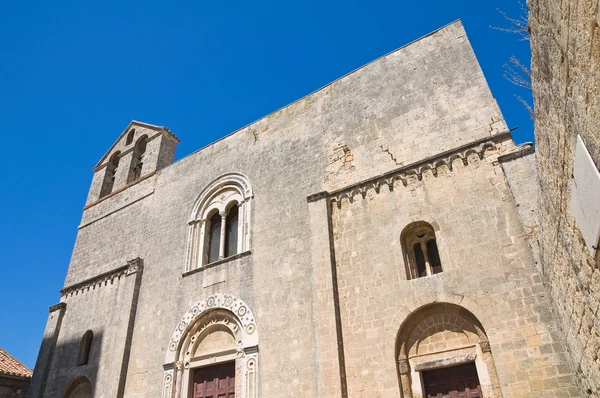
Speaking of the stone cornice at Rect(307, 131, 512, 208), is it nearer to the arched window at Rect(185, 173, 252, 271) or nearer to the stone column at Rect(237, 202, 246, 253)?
the stone column at Rect(237, 202, 246, 253)

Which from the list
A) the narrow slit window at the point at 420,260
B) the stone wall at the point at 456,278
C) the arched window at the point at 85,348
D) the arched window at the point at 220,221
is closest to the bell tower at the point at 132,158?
the arched window at the point at 220,221

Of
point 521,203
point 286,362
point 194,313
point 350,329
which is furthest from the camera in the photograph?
point 194,313

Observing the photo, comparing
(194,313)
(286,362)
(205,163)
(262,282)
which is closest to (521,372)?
(286,362)

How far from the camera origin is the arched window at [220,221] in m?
11.4

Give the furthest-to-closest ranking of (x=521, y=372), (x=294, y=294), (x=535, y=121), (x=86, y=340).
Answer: (x=86, y=340)
(x=294, y=294)
(x=521, y=372)
(x=535, y=121)

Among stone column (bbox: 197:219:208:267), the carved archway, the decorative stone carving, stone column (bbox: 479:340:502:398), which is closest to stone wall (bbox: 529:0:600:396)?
stone column (bbox: 479:340:502:398)

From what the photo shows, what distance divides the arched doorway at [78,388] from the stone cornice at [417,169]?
8025 millimetres

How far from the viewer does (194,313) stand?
1062 cm

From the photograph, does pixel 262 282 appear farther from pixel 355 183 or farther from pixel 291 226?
pixel 355 183

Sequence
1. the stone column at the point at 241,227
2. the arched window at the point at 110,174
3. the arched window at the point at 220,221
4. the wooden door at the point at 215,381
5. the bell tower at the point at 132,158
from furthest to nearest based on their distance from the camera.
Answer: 1. the arched window at the point at 110,174
2. the bell tower at the point at 132,158
3. the arched window at the point at 220,221
4. the stone column at the point at 241,227
5. the wooden door at the point at 215,381

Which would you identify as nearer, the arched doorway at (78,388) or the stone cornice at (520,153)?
the stone cornice at (520,153)

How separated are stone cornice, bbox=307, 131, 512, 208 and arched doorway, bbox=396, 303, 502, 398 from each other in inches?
106

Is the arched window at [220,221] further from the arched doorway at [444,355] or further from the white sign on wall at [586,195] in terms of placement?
the white sign on wall at [586,195]

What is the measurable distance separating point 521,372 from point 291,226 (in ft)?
17.8
